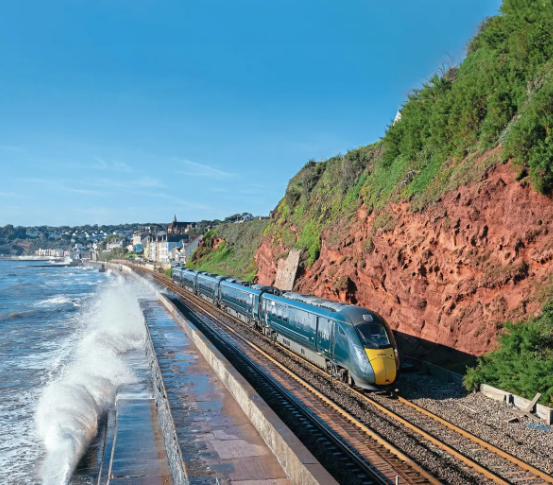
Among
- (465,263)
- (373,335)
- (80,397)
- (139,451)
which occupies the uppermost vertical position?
(465,263)

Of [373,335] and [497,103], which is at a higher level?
[497,103]

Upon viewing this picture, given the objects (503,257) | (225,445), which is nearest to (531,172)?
(503,257)

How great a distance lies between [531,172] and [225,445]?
14.4 meters

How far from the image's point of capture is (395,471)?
10.2 m

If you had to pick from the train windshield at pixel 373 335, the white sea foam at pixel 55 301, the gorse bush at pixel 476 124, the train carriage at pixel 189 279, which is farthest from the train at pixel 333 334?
the white sea foam at pixel 55 301

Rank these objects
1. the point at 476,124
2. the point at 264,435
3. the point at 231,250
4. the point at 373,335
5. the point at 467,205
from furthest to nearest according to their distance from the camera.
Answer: the point at 231,250, the point at 476,124, the point at 467,205, the point at 373,335, the point at 264,435

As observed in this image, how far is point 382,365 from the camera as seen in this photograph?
50.9ft

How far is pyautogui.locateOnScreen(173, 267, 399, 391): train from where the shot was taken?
15680 millimetres

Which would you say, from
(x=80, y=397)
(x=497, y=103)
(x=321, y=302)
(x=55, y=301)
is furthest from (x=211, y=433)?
(x=55, y=301)

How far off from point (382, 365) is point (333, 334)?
256cm

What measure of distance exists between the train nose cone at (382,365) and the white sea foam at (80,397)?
9421mm

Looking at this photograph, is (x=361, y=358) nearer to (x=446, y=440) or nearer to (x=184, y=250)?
(x=446, y=440)

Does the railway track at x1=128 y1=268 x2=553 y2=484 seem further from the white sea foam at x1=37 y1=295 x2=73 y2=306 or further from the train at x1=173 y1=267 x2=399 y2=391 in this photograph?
the white sea foam at x1=37 y1=295 x2=73 y2=306

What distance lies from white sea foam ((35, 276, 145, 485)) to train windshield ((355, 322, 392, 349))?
31.5 ft
